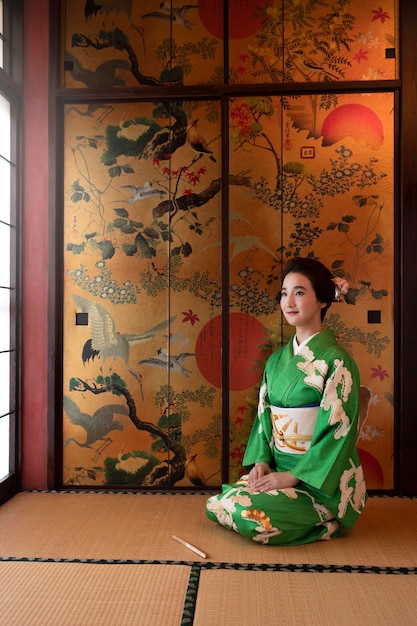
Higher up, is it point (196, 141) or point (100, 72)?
point (100, 72)

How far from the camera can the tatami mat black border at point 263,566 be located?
234cm

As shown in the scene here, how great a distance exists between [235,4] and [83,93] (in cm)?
109

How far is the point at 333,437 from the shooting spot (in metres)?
2.73

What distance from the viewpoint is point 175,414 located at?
3525mm

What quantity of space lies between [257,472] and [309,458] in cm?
32

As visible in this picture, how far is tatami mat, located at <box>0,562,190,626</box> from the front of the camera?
1.97 metres

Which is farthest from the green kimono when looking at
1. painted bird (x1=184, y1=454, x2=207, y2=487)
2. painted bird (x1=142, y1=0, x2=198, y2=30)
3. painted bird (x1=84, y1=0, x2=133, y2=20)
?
painted bird (x1=84, y1=0, x2=133, y2=20)

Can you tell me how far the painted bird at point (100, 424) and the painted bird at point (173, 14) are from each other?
243 cm

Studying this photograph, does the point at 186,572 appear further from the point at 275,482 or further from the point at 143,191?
the point at 143,191

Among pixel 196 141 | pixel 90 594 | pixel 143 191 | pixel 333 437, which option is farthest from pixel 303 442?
pixel 196 141

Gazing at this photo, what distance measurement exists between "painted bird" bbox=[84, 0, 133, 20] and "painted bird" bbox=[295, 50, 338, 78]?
110cm

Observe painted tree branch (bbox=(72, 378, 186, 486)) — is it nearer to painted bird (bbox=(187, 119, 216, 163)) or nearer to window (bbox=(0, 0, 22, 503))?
window (bbox=(0, 0, 22, 503))

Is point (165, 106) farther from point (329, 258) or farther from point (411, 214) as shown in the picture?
point (411, 214)

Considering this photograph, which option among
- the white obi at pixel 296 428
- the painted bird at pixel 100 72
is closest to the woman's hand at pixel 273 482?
the white obi at pixel 296 428
